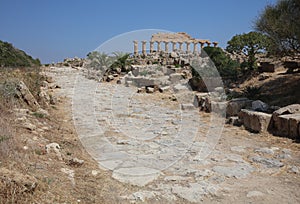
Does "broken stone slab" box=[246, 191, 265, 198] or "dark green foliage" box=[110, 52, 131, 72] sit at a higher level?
"dark green foliage" box=[110, 52, 131, 72]

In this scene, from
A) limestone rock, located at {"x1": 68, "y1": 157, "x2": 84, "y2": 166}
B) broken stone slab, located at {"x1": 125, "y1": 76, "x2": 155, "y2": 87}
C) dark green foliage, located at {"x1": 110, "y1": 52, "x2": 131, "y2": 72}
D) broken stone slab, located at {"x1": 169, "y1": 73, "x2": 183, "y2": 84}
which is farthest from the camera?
dark green foliage, located at {"x1": 110, "y1": 52, "x2": 131, "y2": 72}

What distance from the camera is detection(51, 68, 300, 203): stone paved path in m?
3.82

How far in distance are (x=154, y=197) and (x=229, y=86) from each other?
1113 centimetres

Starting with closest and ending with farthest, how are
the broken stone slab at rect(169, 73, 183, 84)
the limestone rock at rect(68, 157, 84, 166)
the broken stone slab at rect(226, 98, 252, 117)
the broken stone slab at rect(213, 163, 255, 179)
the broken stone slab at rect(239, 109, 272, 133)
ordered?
the limestone rock at rect(68, 157, 84, 166) < the broken stone slab at rect(213, 163, 255, 179) < the broken stone slab at rect(239, 109, 272, 133) < the broken stone slab at rect(226, 98, 252, 117) < the broken stone slab at rect(169, 73, 183, 84)

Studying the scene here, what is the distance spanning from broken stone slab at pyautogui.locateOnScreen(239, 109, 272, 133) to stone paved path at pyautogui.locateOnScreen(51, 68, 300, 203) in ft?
1.58

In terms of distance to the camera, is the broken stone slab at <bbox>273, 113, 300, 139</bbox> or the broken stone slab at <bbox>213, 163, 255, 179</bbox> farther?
the broken stone slab at <bbox>273, 113, 300, 139</bbox>

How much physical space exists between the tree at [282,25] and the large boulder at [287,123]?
14.3 ft

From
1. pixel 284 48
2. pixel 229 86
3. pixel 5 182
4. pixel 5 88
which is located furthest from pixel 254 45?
pixel 5 182

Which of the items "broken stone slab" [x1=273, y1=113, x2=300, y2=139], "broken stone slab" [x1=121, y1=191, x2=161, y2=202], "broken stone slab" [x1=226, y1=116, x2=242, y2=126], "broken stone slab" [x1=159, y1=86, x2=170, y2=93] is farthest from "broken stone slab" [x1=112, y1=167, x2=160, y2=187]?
"broken stone slab" [x1=159, y1=86, x2=170, y2=93]

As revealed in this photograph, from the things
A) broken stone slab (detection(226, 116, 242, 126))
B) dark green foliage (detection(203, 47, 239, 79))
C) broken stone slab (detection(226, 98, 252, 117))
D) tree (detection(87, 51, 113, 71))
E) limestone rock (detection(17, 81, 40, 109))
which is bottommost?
broken stone slab (detection(226, 116, 242, 126))

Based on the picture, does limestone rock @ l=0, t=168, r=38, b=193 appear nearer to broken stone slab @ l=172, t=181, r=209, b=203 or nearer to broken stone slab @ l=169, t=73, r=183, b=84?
broken stone slab @ l=172, t=181, r=209, b=203

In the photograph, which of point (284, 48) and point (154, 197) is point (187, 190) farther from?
point (284, 48)

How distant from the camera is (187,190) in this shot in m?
3.72

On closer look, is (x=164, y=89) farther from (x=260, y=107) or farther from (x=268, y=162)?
(x=268, y=162)
